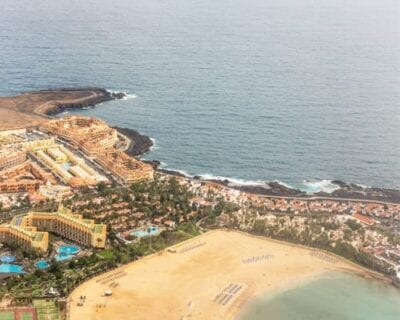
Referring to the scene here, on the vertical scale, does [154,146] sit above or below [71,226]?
above

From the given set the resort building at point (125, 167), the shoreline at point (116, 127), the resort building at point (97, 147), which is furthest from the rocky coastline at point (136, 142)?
the resort building at point (125, 167)

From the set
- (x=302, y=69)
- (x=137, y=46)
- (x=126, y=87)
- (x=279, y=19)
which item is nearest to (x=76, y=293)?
(x=126, y=87)

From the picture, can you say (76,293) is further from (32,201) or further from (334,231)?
(334,231)

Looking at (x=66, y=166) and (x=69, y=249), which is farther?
(x=66, y=166)

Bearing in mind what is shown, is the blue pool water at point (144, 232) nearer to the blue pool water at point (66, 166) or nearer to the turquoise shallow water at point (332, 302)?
the turquoise shallow water at point (332, 302)

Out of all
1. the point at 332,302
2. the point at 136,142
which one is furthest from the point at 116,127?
the point at 332,302

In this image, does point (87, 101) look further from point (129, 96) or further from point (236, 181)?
point (236, 181)

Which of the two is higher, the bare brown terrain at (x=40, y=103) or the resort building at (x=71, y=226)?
the bare brown terrain at (x=40, y=103)
